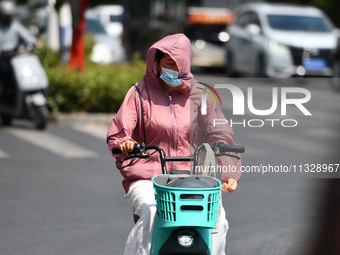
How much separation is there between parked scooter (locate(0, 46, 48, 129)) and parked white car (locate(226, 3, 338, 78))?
885 cm

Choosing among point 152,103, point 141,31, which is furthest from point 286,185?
point 141,31

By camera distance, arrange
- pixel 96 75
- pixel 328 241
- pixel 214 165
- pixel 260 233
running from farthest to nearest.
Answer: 1. pixel 96 75
2. pixel 260 233
3. pixel 214 165
4. pixel 328 241

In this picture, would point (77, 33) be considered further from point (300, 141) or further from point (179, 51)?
point (179, 51)

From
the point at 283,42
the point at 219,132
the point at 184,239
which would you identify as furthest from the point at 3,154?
the point at 283,42

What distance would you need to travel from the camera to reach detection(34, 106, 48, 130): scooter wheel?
1182 centimetres

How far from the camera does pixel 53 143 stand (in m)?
11.0

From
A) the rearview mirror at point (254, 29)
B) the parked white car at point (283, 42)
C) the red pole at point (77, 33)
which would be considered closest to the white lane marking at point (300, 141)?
the red pole at point (77, 33)

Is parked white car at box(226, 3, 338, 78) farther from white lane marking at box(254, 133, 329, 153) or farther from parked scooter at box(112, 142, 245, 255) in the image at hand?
parked scooter at box(112, 142, 245, 255)

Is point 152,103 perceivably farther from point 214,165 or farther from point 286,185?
point 286,185

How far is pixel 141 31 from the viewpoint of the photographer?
92.2ft

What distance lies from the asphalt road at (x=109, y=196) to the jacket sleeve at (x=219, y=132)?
0.04m

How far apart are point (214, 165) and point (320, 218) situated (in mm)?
1832

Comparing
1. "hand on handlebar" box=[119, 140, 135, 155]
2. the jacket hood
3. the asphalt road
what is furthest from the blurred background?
"hand on handlebar" box=[119, 140, 135, 155]

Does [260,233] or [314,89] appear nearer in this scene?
[314,89]
